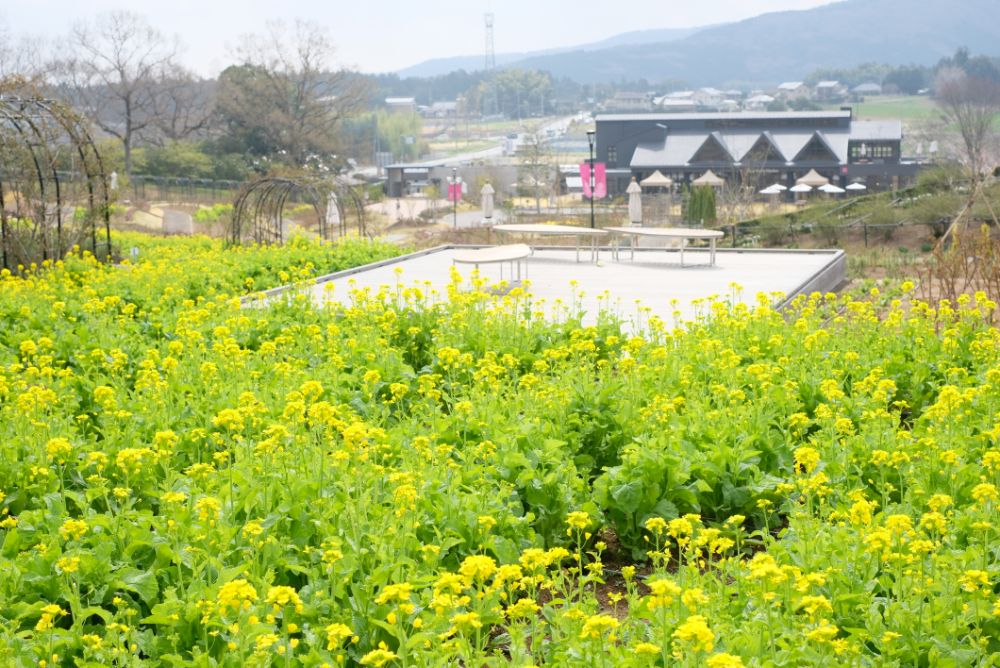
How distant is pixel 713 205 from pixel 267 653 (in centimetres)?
2733

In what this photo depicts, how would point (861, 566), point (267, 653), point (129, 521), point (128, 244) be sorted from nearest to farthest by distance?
1. point (267, 653)
2. point (861, 566)
3. point (129, 521)
4. point (128, 244)

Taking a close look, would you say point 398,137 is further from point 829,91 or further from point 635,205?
point 635,205

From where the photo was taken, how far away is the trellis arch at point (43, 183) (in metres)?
13.1

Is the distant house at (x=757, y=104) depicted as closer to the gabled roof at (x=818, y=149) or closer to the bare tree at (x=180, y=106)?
the bare tree at (x=180, y=106)

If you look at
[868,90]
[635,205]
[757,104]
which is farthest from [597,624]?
[868,90]

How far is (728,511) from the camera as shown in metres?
5.01

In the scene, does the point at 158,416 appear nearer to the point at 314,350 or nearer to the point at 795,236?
the point at 314,350

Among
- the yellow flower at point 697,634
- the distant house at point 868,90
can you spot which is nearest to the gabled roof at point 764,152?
the yellow flower at point 697,634

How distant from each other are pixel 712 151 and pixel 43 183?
46331 mm

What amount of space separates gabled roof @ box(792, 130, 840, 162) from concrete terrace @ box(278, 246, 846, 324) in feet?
132

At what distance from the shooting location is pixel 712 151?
5609cm

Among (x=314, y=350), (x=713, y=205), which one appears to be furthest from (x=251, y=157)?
(x=314, y=350)

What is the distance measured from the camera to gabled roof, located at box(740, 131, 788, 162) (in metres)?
55.2

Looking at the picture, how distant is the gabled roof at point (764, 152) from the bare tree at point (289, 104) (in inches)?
792
